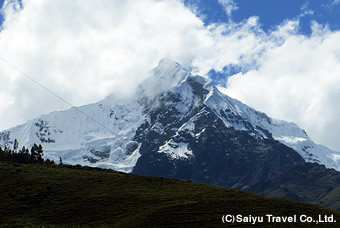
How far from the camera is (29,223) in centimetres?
7938

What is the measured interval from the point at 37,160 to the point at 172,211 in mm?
92088

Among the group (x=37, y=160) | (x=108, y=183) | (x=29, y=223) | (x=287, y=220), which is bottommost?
(x=29, y=223)

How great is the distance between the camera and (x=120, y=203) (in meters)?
94.3

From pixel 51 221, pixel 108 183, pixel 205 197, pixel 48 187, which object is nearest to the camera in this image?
pixel 51 221

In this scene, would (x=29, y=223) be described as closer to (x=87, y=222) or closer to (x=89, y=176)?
(x=87, y=222)

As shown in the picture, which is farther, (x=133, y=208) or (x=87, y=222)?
(x=133, y=208)

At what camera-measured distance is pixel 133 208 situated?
9025 centimetres

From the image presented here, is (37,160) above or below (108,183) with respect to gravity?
above

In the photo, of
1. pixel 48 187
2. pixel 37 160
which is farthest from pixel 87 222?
pixel 37 160

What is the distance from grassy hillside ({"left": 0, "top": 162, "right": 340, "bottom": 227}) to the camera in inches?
3190

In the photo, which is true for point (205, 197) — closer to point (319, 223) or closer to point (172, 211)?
point (172, 211)

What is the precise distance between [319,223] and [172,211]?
25.7 metres

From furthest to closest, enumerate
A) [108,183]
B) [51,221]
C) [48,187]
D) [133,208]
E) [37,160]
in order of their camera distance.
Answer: [37,160] → [108,183] → [48,187] → [133,208] → [51,221]

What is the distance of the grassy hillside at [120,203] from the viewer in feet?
266
